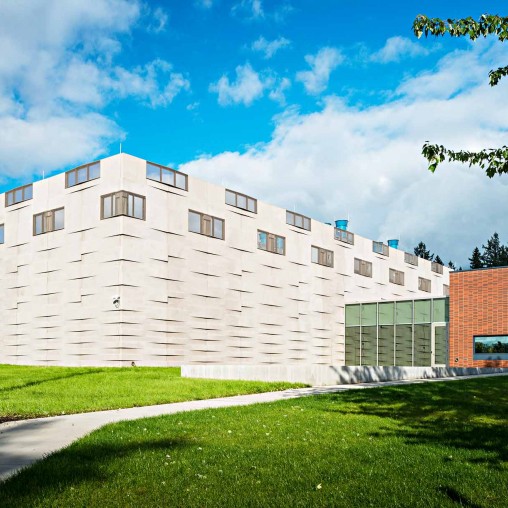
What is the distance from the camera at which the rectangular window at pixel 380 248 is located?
193 feet

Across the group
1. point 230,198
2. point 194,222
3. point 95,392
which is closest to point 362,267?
point 230,198

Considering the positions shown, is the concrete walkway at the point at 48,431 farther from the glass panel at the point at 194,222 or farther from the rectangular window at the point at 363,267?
the rectangular window at the point at 363,267

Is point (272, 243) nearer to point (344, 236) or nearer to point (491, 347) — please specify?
point (344, 236)

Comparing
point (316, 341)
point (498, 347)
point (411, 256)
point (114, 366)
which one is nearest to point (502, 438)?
point (114, 366)

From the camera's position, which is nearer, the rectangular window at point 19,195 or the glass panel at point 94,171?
the glass panel at point 94,171

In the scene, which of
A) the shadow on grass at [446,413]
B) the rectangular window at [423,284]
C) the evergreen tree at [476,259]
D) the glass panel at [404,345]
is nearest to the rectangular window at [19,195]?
the glass panel at [404,345]

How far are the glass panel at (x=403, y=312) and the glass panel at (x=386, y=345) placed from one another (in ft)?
3.38

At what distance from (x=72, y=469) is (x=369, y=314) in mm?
43759

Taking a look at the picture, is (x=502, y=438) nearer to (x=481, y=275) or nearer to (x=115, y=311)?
(x=115, y=311)

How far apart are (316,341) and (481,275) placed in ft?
48.3

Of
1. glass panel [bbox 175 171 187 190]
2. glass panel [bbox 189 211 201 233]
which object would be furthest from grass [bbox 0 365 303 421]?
glass panel [bbox 175 171 187 190]

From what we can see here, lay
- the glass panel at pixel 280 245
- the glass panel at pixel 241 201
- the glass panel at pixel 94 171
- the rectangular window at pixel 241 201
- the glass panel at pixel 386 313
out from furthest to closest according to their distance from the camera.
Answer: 1. the glass panel at pixel 280 245
2. the glass panel at pixel 386 313
3. the glass panel at pixel 241 201
4. the rectangular window at pixel 241 201
5. the glass panel at pixel 94 171

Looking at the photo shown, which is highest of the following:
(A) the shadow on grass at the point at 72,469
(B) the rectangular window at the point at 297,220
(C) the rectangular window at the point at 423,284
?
(B) the rectangular window at the point at 297,220

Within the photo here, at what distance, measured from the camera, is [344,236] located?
179ft
